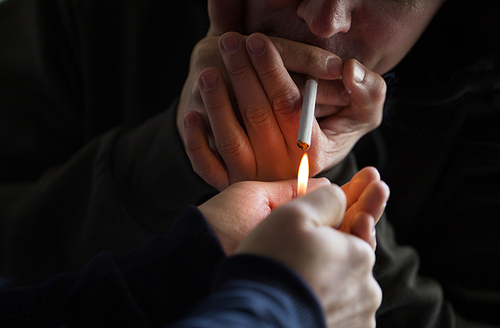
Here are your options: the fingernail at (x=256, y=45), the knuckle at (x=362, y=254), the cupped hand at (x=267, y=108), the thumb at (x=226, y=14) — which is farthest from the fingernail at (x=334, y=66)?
the knuckle at (x=362, y=254)

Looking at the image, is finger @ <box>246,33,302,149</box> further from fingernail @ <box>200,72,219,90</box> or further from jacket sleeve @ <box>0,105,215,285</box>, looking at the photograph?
jacket sleeve @ <box>0,105,215,285</box>

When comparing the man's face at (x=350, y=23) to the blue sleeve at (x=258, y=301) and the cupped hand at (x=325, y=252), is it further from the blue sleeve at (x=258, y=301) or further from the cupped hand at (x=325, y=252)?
the blue sleeve at (x=258, y=301)

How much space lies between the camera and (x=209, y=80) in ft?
2.28

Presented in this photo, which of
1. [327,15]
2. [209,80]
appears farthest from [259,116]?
[327,15]

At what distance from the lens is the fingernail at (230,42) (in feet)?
2.17

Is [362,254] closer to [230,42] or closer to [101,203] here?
[230,42]

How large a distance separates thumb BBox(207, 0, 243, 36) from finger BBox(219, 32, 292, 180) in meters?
0.14

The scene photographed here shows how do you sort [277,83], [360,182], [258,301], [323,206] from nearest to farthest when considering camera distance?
1. [258,301]
2. [323,206]
3. [360,182]
4. [277,83]

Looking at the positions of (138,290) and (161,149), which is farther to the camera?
(161,149)

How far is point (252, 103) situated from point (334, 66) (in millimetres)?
194

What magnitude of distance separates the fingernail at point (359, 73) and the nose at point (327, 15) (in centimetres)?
8

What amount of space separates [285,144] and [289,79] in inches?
6.3

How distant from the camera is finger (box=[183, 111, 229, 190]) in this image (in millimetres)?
752

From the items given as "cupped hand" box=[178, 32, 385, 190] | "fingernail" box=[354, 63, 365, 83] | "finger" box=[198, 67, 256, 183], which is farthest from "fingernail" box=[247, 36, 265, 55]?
"fingernail" box=[354, 63, 365, 83]
